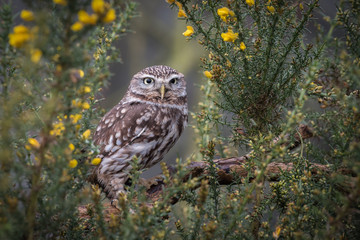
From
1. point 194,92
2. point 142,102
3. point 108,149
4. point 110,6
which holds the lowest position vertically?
point 110,6

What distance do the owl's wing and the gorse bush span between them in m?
0.58

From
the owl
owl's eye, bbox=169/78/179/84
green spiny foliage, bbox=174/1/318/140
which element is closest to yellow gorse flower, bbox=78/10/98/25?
green spiny foliage, bbox=174/1/318/140

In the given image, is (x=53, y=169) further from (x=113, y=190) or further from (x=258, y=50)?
(x=113, y=190)

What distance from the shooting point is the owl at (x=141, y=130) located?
2.46 meters

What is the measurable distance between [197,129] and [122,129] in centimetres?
71

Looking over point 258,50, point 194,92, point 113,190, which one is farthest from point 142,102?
point 194,92

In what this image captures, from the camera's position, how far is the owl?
246 centimetres

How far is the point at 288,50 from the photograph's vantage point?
1635 millimetres

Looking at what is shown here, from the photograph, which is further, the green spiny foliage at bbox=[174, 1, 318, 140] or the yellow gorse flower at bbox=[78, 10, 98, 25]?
the green spiny foliage at bbox=[174, 1, 318, 140]

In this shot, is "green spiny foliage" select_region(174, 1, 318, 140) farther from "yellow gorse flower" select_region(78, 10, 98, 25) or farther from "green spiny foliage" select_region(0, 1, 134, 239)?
"yellow gorse flower" select_region(78, 10, 98, 25)

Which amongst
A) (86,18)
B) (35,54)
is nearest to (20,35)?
(35,54)

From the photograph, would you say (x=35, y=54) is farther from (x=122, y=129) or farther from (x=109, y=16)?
(x=122, y=129)

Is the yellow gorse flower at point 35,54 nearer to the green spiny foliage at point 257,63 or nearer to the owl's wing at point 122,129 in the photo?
the green spiny foliage at point 257,63

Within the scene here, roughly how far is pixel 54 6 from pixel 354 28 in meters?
1.25
